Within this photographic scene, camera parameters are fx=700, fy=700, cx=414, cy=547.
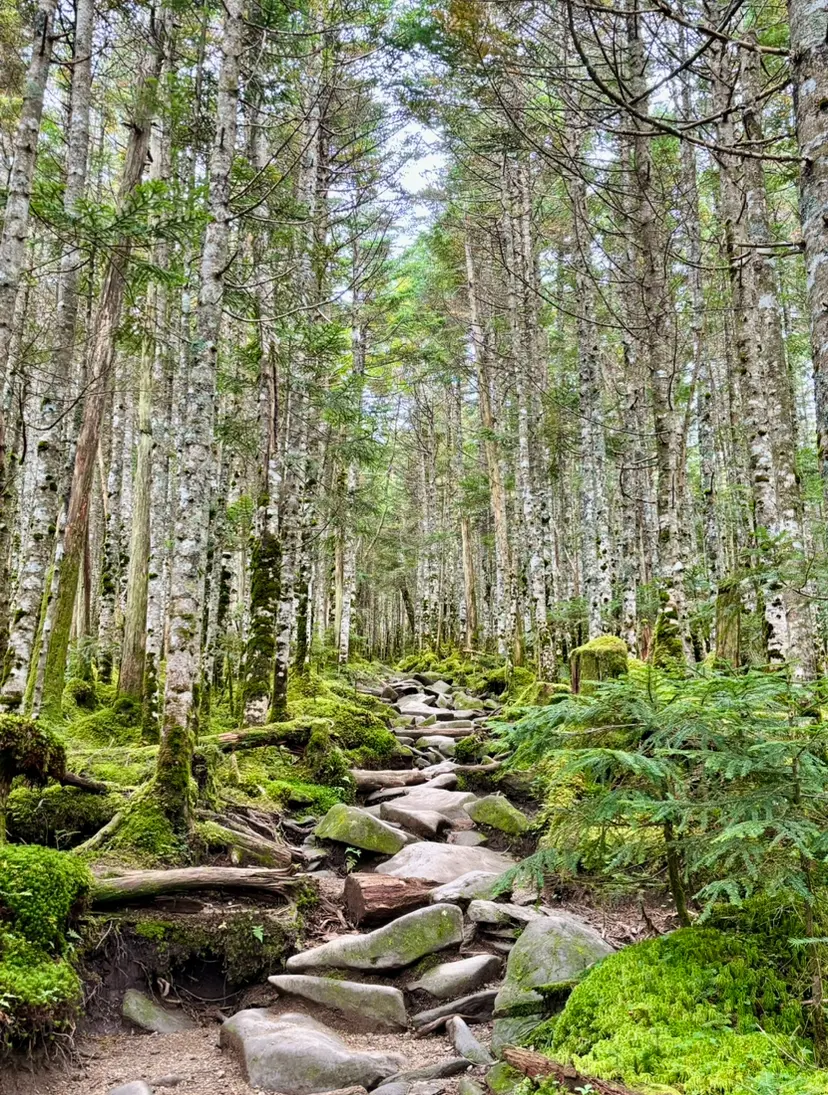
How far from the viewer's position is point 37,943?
395cm

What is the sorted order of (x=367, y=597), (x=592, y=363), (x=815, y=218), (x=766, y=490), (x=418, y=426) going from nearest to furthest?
(x=815, y=218)
(x=766, y=490)
(x=592, y=363)
(x=418, y=426)
(x=367, y=597)

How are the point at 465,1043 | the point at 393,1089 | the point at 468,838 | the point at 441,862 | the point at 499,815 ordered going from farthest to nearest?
the point at 499,815, the point at 468,838, the point at 441,862, the point at 465,1043, the point at 393,1089

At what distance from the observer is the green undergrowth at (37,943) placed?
354 cm

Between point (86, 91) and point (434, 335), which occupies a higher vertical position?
point (434, 335)

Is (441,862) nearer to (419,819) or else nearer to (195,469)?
(419,819)

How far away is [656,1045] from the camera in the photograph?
2635mm

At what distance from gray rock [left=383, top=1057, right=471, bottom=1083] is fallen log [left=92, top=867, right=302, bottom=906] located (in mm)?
2152

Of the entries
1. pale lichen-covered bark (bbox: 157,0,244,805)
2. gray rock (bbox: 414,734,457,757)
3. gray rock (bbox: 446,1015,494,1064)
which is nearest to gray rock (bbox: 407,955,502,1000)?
gray rock (bbox: 446,1015,494,1064)

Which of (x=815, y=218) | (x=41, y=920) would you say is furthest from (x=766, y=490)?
(x=41, y=920)

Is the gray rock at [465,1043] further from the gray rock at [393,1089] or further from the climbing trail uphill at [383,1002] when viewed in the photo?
the gray rock at [393,1089]

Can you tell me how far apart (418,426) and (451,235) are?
9.79 m

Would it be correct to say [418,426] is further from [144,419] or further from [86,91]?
[86,91]

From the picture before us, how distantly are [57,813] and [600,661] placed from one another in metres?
6.53

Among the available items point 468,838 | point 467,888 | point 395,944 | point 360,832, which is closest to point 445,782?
point 468,838
